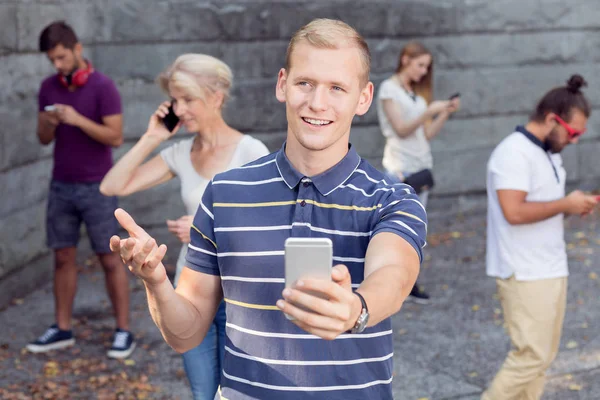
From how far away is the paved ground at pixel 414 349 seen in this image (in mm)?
5957

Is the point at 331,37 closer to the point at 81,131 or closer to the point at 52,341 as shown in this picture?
the point at 81,131

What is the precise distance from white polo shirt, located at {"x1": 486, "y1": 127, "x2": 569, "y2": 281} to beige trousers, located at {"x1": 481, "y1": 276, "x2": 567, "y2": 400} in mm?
68

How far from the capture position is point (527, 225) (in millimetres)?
5090

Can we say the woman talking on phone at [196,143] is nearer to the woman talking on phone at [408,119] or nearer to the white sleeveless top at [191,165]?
the white sleeveless top at [191,165]

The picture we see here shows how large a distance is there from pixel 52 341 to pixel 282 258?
14.9ft

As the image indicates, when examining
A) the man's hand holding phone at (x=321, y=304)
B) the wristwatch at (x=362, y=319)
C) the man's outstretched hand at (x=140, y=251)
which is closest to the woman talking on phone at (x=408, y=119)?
the man's outstretched hand at (x=140, y=251)

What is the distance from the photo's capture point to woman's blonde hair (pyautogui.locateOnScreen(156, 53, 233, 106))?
15.6ft

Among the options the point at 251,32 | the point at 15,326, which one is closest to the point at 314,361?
the point at 15,326

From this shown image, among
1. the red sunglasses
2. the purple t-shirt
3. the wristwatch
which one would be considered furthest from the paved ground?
the wristwatch

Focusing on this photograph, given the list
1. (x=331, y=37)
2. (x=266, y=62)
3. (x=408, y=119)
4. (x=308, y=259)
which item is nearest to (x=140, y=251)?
(x=308, y=259)

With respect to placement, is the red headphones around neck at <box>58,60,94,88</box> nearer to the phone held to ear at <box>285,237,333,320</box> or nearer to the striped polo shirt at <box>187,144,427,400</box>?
the striped polo shirt at <box>187,144,427,400</box>

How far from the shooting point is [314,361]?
2629 mm

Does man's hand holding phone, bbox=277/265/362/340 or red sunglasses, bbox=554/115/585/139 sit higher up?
red sunglasses, bbox=554/115/585/139

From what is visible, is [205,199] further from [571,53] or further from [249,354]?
[571,53]
